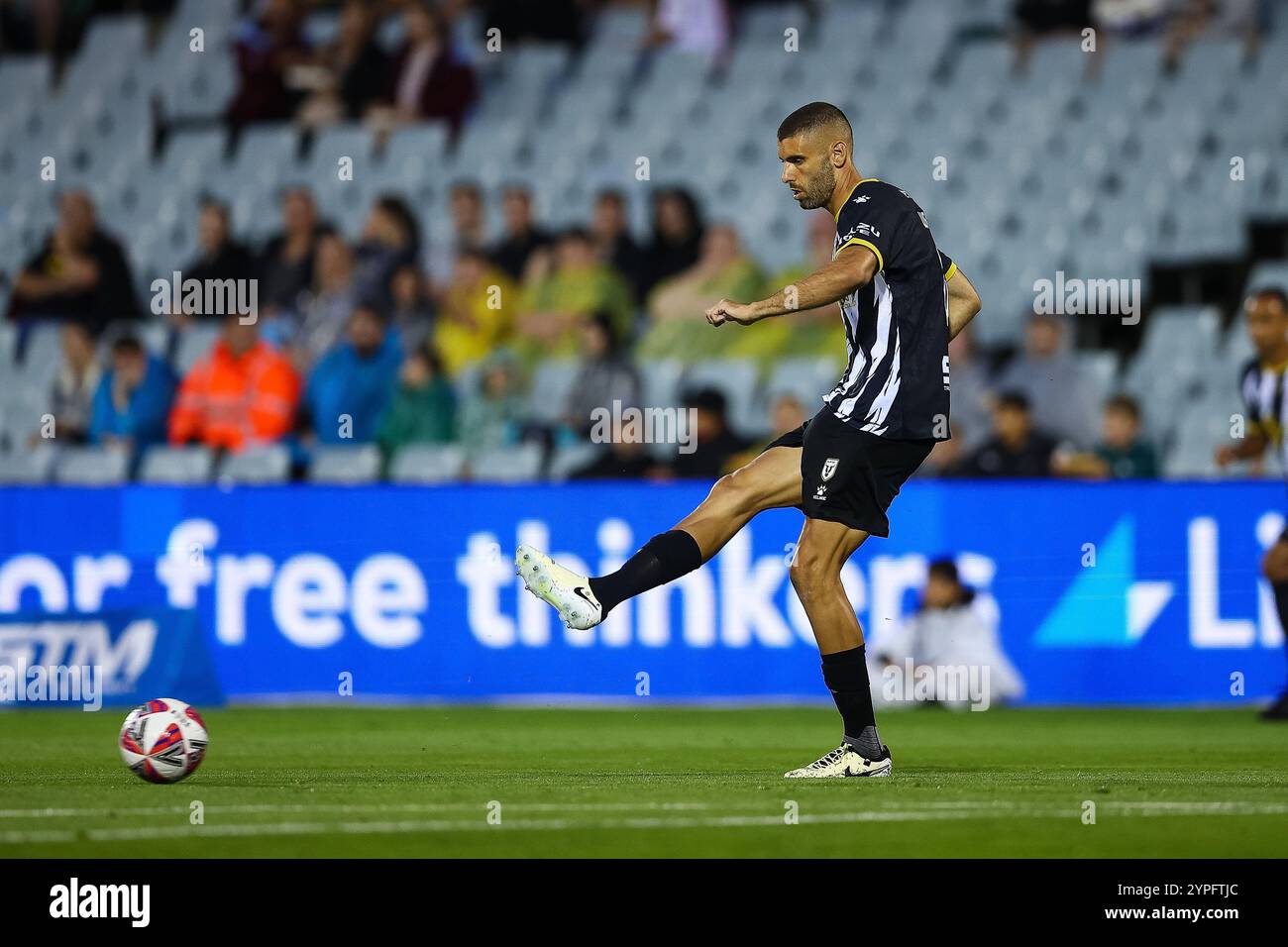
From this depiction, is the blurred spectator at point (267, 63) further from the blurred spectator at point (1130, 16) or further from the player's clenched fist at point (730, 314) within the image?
the player's clenched fist at point (730, 314)

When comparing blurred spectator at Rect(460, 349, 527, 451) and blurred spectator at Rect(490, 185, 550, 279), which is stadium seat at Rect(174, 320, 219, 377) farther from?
blurred spectator at Rect(460, 349, 527, 451)

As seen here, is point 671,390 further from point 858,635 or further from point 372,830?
point 372,830

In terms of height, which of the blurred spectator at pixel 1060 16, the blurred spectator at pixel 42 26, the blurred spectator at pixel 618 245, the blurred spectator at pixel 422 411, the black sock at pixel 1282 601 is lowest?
the black sock at pixel 1282 601

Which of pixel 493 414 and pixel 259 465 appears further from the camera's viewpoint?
pixel 493 414

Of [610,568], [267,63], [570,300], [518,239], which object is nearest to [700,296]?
[570,300]

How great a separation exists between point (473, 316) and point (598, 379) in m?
1.65

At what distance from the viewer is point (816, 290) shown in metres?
7.00

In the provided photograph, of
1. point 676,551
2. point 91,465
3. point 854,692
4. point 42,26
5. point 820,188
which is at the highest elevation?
point 42,26

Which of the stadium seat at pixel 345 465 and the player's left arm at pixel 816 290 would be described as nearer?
the player's left arm at pixel 816 290

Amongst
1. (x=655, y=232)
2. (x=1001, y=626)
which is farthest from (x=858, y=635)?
(x=655, y=232)

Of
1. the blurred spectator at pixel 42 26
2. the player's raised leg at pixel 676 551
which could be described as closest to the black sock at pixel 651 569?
the player's raised leg at pixel 676 551

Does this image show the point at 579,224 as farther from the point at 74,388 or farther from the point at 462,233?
the point at 74,388

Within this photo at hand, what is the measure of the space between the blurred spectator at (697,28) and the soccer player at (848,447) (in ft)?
34.7

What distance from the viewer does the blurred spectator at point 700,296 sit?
582 inches
